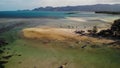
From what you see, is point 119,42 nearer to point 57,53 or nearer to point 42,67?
point 57,53

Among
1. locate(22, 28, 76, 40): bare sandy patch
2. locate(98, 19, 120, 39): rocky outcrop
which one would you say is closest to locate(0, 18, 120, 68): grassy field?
locate(22, 28, 76, 40): bare sandy patch

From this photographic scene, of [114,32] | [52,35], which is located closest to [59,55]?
[52,35]

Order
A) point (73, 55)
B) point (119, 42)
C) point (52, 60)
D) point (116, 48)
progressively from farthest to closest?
point (119, 42)
point (116, 48)
point (73, 55)
point (52, 60)

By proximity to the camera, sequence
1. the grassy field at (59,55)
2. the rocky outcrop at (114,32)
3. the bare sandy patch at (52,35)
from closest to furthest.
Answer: the grassy field at (59,55) → the rocky outcrop at (114,32) → the bare sandy patch at (52,35)

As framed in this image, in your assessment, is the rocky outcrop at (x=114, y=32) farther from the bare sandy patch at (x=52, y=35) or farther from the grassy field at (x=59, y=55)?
the grassy field at (x=59, y=55)

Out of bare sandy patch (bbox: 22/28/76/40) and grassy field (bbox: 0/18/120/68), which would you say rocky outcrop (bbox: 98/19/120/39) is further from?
grassy field (bbox: 0/18/120/68)

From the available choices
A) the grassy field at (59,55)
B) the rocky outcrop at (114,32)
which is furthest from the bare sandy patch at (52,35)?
the rocky outcrop at (114,32)

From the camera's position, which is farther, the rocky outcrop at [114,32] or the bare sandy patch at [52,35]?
the bare sandy patch at [52,35]

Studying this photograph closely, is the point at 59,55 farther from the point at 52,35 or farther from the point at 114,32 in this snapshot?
the point at 114,32

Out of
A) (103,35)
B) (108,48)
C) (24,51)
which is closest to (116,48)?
(108,48)
